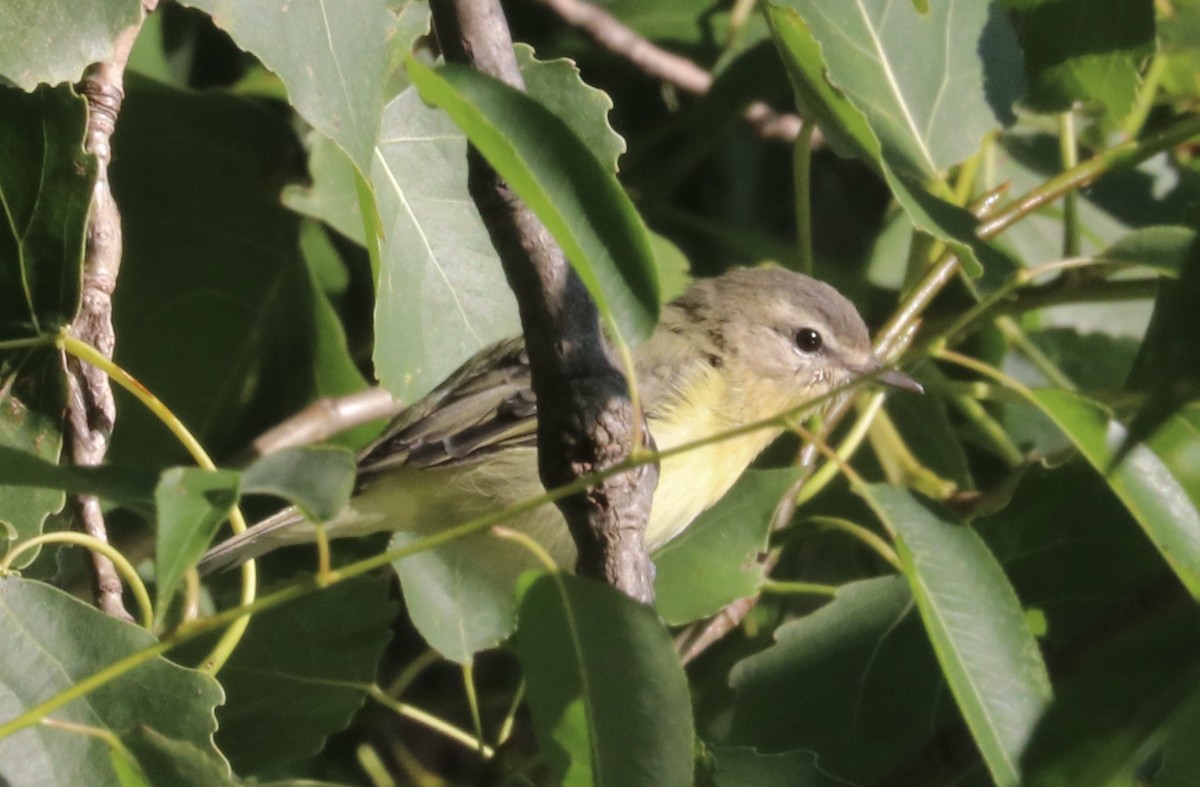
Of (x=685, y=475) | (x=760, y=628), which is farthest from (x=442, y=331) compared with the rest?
(x=760, y=628)

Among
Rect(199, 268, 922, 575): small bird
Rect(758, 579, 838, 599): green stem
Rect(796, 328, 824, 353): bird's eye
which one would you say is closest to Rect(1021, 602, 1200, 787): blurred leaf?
Rect(758, 579, 838, 599): green stem

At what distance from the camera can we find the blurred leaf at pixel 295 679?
7.98ft

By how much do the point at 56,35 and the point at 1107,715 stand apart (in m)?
1.56

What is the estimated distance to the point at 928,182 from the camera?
2875 millimetres

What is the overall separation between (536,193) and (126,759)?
771 mm

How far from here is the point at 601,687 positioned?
5.40 feet

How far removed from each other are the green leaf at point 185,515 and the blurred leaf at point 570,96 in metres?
1.25

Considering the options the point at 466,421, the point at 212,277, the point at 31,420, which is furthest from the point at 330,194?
the point at 31,420

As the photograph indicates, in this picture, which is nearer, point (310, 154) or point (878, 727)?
point (878, 727)

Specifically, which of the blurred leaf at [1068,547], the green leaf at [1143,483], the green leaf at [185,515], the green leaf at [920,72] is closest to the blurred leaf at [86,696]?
the green leaf at [185,515]

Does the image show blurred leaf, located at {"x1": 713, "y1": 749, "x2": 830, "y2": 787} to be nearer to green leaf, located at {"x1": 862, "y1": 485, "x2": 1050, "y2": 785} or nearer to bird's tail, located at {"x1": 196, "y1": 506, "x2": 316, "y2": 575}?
green leaf, located at {"x1": 862, "y1": 485, "x2": 1050, "y2": 785}

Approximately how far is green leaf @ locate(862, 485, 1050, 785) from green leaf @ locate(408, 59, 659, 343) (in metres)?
0.51

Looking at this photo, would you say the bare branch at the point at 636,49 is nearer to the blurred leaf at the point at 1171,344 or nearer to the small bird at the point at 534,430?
the small bird at the point at 534,430

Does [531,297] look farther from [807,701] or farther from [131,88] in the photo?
[131,88]
